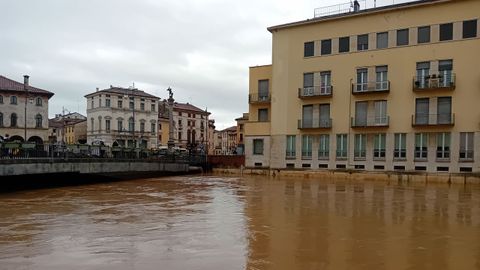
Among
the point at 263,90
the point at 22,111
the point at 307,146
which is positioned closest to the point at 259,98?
the point at 263,90

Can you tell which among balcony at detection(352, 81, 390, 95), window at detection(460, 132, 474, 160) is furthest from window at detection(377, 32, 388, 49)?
window at detection(460, 132, 474, 160)

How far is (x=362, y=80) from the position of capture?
154 ft

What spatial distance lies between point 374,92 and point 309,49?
9.02 m

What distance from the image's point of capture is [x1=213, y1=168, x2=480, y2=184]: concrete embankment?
39.1m

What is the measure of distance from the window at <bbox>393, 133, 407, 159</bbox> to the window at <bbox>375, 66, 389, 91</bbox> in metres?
4.82

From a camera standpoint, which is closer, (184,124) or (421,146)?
(421,146)

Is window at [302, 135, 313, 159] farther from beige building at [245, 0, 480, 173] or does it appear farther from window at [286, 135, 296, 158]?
window at [286, 135, 296, 158]

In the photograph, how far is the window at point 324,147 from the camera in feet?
158

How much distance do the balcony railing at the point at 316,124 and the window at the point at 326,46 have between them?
721 centimetres

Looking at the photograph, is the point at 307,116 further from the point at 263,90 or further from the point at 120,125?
the point at 120,125

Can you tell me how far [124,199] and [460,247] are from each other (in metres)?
16.6

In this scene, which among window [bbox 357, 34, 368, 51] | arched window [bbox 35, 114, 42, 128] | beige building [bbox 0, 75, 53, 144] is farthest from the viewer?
arched window [bbox 35, 114, 42, 128]

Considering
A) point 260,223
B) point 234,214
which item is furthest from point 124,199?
point 260,223

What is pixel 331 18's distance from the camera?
48719mm
